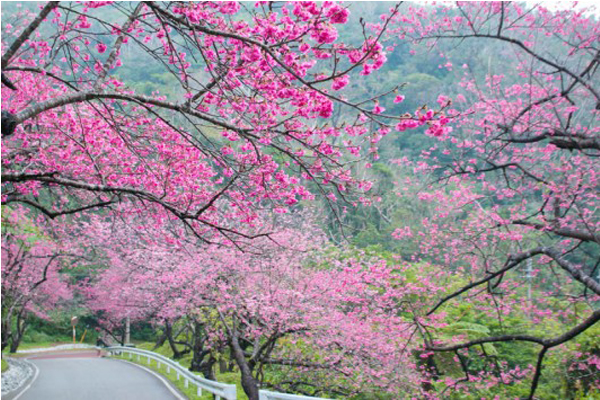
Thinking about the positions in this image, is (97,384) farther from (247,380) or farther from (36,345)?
(36,345)

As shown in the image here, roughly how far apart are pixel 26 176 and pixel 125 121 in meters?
2.18

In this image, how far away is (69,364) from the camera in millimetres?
22047

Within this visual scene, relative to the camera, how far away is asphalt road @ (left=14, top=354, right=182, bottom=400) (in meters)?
12.9

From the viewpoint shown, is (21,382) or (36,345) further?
(36,345)

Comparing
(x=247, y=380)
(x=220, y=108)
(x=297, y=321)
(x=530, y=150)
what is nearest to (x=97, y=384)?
(x=247, y=380)

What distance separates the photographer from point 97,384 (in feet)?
49.5

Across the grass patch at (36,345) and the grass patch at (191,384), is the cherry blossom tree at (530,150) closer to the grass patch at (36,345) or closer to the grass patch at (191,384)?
the grass patch at (191,384)

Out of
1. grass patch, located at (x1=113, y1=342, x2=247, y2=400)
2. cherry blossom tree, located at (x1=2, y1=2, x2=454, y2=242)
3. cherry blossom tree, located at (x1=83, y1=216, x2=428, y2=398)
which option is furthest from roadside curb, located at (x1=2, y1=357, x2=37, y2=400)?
cherry blossom tree, located at (x1=2, y1=2, x2=454, y2=242)

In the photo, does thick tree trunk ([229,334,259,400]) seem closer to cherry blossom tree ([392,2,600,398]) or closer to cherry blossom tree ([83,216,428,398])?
cherry blossom tree ([83,216,428,398])

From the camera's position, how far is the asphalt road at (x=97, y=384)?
42.2 ft

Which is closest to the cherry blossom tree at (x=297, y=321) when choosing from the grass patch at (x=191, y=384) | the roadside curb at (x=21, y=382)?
the grass patch at (x=191, y=384)

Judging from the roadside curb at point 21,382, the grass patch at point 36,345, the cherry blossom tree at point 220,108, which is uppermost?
the cherry blossom tree at point 220,108

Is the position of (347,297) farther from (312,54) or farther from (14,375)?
(14,375)

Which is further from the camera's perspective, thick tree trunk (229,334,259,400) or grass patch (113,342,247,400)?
grass patch (113,342,247,400)
